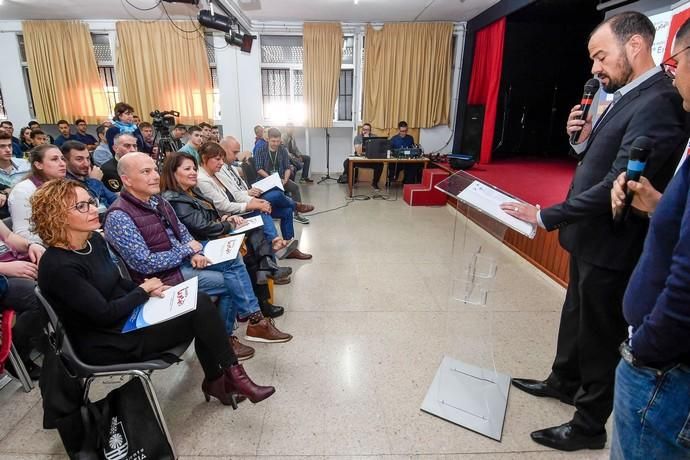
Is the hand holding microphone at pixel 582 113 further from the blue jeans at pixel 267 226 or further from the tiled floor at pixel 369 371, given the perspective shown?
the blue jeans at pixel 267 226

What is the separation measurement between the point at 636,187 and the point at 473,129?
5853 millimetres

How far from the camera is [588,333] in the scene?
1.35 metres

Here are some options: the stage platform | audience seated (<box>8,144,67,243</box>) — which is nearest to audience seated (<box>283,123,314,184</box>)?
the stage platform

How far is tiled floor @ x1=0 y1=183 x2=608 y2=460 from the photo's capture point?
149 centimetres

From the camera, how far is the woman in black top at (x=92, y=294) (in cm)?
124

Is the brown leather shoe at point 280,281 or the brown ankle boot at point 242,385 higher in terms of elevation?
the brown ankle boot at point 242,385

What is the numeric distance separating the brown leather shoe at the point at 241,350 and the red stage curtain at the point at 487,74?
546 cm

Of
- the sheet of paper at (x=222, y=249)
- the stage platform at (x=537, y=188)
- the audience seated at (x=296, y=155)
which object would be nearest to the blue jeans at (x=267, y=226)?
the sheet of paper at (x=222, y=249)

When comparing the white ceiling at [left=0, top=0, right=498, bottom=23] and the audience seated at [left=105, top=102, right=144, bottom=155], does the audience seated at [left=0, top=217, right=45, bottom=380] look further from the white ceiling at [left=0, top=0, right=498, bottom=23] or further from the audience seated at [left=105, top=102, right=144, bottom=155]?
the white ceiling at [left=0, top=0, right=498, bottom=23]

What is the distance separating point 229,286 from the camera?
78.1 inches

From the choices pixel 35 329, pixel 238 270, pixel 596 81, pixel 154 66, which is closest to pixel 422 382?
pixel 238 270

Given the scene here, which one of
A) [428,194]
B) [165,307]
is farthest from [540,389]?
[428,194]

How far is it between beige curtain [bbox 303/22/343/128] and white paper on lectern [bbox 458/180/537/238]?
601 centimetres

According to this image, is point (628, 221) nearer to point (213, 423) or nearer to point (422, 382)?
point (422, 382)
